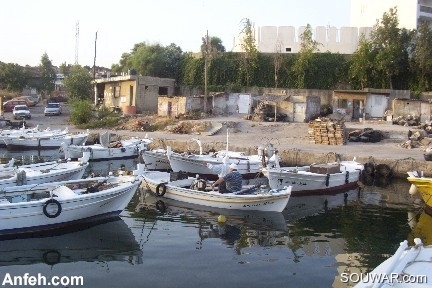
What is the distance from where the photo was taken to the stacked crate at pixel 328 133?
32531 millimetres

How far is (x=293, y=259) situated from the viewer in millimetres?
13195

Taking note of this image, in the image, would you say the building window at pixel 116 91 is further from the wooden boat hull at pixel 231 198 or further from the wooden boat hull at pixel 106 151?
the wooden boat hull at pixel 231 198

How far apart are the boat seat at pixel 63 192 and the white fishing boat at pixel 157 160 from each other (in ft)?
39.4

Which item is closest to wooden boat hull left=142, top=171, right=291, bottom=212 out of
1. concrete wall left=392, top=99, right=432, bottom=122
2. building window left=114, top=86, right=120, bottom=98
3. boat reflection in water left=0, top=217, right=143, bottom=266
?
boat reflection in water left=0, top=217, right=143, bottom=266

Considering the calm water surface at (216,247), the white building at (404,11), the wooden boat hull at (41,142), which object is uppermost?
the white building at (404,11)

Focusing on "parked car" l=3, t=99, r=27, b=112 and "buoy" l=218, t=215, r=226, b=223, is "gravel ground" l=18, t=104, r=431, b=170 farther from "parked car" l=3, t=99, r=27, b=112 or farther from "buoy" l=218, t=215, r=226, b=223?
"parked car" l=3, t=99, r=27, b=112

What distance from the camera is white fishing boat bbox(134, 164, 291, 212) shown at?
16984 millimetres

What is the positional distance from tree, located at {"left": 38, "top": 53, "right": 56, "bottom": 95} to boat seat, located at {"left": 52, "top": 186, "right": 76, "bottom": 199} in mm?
62123

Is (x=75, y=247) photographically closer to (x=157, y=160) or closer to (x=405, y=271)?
(x=405, y=271)

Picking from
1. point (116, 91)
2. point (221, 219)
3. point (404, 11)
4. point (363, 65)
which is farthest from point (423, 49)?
point (221, 219)

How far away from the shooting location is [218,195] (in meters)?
17.2

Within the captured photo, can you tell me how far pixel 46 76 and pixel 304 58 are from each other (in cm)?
4063

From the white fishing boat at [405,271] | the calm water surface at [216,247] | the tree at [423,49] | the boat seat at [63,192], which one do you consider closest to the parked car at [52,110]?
the tree at [423,49]

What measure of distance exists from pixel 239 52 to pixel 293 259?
1675 inches
